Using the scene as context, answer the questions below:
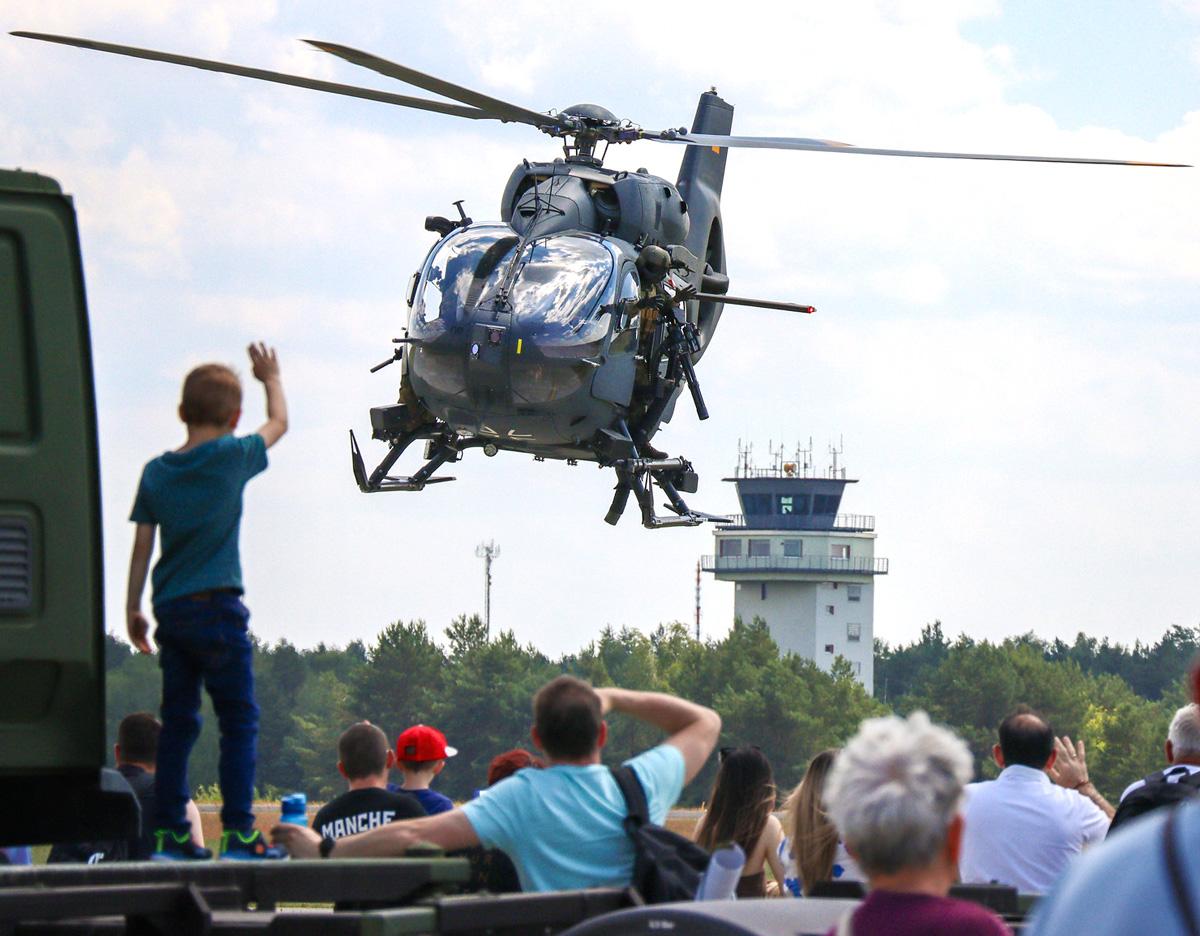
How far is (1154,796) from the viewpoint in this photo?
259 inches

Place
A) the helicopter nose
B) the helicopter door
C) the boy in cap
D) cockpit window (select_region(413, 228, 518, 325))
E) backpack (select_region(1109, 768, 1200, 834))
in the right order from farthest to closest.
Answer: the helicopter door → cockpit window (select_region(413, 228, 518, 325)) → the helicopter nose → the boy in cap → backpack (select_region(1109, 768, 1200, 834))

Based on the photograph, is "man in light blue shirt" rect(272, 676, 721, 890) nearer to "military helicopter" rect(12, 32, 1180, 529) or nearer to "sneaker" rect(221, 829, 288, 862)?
"sneaker" rect(221, 829, 288, 862)

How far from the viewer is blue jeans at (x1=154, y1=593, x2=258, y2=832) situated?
5.00m

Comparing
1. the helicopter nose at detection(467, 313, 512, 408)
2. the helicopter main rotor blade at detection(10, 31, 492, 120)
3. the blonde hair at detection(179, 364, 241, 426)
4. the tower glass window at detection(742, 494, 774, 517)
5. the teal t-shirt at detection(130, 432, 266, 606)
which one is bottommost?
the tower glass window at detection(742, 494, 774, 517)

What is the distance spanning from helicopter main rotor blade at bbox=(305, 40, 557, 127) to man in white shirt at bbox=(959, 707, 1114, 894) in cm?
1044

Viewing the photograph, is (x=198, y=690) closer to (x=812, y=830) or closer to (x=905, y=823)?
(x=812, y=830)

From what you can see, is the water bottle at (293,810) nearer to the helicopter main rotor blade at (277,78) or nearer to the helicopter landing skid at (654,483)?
the helicopter main rotor blade at (277,78)

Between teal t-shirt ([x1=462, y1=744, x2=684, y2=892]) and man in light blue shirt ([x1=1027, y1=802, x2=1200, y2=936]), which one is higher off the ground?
man in light blue shirt ([x1=1027, y1=802, x2=1200, y2=936])

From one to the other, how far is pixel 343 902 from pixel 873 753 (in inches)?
50.5

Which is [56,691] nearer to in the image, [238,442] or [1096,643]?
[238,442]

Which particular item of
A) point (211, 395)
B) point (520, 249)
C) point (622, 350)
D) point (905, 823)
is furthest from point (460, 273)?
point (905, 823)

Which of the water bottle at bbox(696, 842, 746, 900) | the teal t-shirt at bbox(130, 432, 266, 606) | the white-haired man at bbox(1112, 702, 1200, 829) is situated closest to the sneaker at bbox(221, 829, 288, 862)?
the teal t-shirt at bbox(130, 432, 266, 606)

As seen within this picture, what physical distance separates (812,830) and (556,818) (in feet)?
6.76

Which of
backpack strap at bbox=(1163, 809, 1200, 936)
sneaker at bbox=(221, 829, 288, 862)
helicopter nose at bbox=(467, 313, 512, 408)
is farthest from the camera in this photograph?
helicopter nose at bbox=(467, 313, 512, 408)
